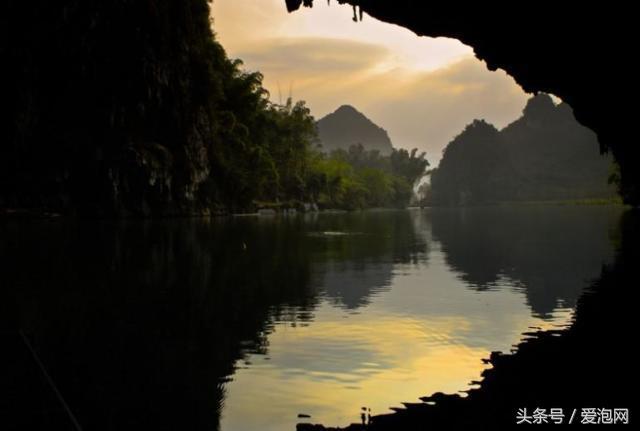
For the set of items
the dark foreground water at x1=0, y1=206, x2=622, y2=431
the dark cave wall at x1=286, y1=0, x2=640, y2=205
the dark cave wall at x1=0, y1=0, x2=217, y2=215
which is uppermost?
the dark cave wall at x1=0, y1=0, x2=217, y2=215

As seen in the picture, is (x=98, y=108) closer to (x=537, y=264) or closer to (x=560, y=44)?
(x=537, y=264)

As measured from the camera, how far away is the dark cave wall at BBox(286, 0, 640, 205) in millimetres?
12047

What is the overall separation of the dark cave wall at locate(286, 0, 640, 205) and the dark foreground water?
5.22 m

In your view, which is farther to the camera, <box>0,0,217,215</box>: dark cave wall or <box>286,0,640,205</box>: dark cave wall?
<box>0,0,217,215</box>: dark cave wall

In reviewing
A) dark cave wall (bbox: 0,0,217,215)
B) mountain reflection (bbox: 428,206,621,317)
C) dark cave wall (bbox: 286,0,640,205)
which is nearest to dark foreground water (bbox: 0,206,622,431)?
mountain reflection (bbox: 428,206,621,317)

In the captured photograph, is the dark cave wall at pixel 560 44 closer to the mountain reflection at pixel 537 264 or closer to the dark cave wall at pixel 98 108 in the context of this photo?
the mountain reflection at pixel 537 264

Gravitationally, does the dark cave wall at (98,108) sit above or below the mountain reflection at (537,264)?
above

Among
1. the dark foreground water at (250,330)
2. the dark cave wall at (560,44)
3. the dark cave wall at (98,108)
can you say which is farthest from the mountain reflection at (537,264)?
the dark cave wall at (98,108)

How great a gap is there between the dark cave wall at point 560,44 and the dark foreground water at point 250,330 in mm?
5220

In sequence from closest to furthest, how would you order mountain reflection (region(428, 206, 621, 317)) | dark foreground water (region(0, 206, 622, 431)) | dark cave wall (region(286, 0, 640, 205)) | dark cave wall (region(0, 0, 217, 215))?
dark foreground water (region(0, 206, 622, 431)), dark cave wall (region(286, 0, 640, 205)), mountain reflection (region(428, 206, 621, 317)), dark cave wall (region(0, 0, 217, 215))

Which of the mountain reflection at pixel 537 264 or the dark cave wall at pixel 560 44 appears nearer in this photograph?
the dark cave wall at pixel 560 44

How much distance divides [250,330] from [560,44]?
9508mm

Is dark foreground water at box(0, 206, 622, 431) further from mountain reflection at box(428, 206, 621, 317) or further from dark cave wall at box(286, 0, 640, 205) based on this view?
dark cave wall at box(286, 0, 640, 205)

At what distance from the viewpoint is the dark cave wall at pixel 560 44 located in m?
12.0
